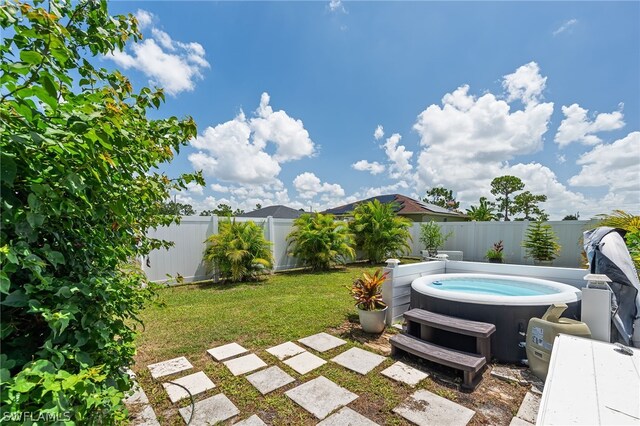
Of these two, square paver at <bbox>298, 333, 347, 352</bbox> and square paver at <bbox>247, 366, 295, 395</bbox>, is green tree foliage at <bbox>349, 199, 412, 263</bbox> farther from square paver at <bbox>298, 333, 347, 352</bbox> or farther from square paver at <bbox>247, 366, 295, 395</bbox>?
square paver at <bbox>247, 366, 295, 395</bbox>

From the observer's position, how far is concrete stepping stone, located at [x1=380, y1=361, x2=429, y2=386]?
297 centimetres

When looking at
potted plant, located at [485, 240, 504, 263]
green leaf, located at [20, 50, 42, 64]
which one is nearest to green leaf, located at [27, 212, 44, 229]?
green leaf, located at [20, 50, 42, 64]

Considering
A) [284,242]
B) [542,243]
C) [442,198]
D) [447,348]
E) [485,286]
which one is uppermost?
[442,198]

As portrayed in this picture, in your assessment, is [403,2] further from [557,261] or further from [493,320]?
[557,261]

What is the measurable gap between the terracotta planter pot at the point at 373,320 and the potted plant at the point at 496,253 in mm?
9039

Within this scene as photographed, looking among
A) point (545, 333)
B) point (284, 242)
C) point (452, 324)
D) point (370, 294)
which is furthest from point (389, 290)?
point (284, 242)

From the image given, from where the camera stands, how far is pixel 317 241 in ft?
Answer: 31.9

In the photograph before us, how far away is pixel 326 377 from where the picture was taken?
3020 mm

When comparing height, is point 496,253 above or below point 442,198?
below

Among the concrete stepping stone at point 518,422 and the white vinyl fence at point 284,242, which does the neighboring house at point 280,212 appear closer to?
the white vinyl fence at point 284,242

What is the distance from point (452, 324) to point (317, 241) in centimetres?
655

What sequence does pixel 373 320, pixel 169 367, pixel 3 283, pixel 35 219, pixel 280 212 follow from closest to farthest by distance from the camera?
pixel 3 283, pixel 35 219, pixel 169 367, pixel 373 320, pixel 280 212

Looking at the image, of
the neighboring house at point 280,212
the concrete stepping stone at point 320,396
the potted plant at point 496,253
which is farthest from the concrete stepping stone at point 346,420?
the neighboring house at point 280,212

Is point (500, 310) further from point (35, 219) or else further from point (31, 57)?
point (31, 57)
